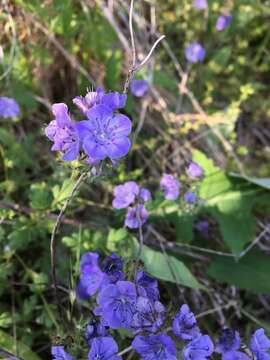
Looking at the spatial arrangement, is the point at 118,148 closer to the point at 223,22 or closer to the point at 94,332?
the point at 94,332

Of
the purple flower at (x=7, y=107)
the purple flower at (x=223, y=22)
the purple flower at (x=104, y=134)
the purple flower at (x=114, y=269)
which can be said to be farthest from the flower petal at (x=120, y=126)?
the purple flower at (x=223, y=22)

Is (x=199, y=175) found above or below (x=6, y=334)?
above

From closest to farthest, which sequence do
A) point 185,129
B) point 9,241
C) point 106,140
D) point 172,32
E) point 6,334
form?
point 106,140 < point 6,334 < point 9,241 < point 185,129 < point 172,32

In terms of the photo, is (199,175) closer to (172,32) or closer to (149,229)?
(149,229)

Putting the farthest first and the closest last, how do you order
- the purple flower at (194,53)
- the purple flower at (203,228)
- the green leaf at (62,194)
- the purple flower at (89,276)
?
the purple flower at (194,53)
the purple flower at (203,228)
the green leaf at (62,194)
the purple flower at (89,276)

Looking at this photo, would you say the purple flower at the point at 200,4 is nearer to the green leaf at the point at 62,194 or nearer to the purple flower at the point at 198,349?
the green leaf at the point at 62,194

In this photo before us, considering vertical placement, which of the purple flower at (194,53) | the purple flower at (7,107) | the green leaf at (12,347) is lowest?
the green leaf at (12,347)

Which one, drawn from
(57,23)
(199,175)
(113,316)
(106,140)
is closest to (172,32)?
(57,23)

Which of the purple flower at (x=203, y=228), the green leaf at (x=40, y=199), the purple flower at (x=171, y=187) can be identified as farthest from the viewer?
the purple flower at (x=203, y=228)
